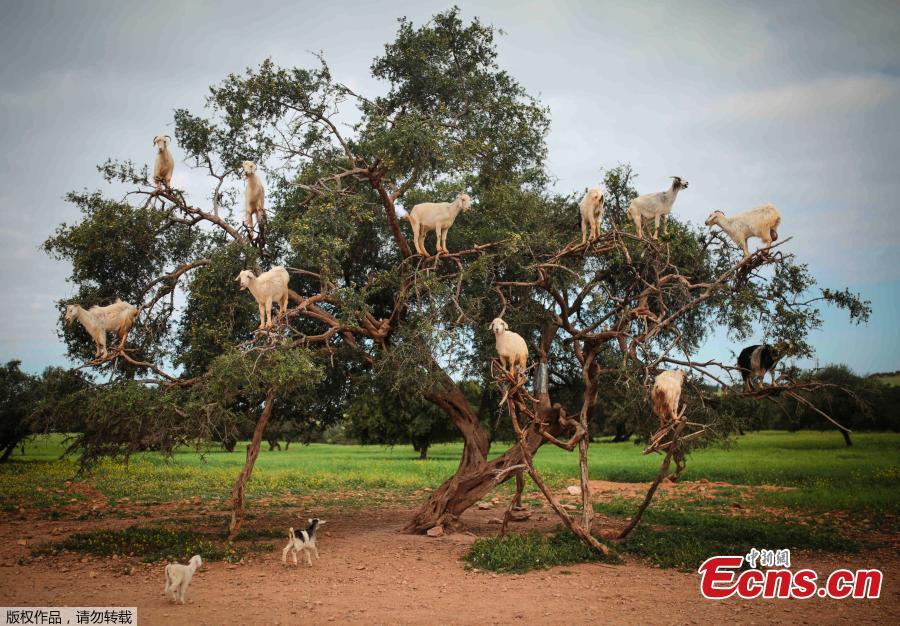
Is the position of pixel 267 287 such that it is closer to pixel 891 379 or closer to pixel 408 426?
pixel 408 426

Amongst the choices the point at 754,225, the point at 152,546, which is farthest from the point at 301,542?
the point at 754,225

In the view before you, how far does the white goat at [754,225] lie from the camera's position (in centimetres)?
1034

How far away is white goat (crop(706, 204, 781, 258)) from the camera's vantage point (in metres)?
10.3

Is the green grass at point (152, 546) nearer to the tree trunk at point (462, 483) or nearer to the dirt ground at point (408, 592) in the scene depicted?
the dirt ground at point (408, 592)

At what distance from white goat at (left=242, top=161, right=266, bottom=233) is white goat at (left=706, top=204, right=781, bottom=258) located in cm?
760

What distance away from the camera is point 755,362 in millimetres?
11070

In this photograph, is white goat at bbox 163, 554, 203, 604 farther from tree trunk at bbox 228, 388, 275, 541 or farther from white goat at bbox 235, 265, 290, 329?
white goat at bbox 235, 265, 290, 329

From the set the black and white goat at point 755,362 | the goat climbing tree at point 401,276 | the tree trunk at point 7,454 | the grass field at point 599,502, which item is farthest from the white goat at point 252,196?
the tree trunk at point 7,454

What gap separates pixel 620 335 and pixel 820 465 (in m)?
17.7

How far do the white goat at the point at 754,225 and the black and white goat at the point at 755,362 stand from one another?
5.16 feet

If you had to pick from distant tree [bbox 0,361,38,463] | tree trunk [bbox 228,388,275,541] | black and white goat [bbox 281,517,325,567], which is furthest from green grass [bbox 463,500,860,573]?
distant tree [bbox 0,361,38,463]

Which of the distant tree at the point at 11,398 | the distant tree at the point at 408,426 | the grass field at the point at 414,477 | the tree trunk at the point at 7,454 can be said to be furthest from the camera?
the distant tree at the point at 408,426

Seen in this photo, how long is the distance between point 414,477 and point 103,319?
56.3ft

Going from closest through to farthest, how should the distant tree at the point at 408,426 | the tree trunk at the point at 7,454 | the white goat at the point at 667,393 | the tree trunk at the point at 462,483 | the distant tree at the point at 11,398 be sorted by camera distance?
1. the white goat at the point at 667,393
2. the tree trunk at the point at 462,483
3. the distant tree at the point at 11,398
4. the tree trunk at the point at 7,454
5. the distant tree at the point at 408,426
